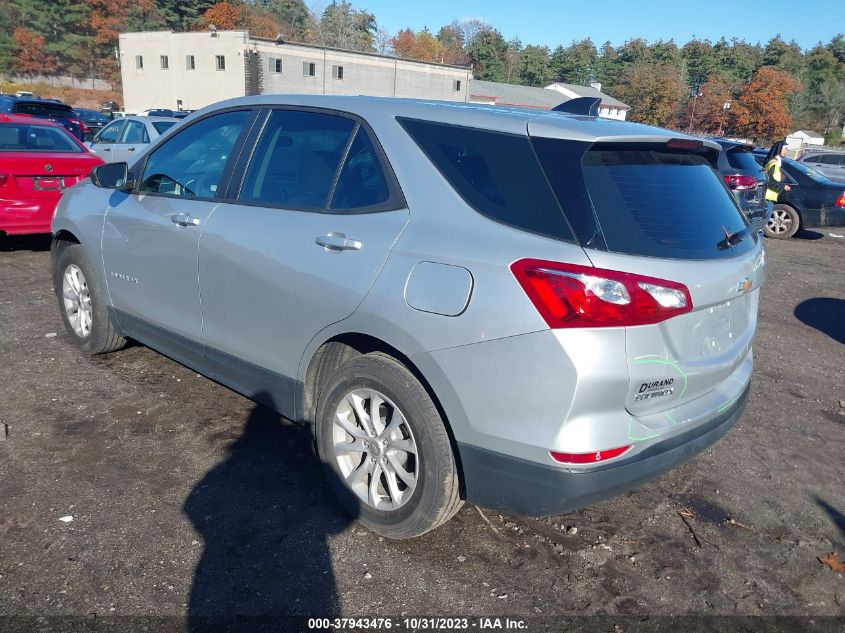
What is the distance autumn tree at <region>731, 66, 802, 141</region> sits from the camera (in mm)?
67000

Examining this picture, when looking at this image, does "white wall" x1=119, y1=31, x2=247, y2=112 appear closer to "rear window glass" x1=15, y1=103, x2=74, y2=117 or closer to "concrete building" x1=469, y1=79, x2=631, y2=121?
"concrete building" x1=469, y1=79, x2=631, y2=121

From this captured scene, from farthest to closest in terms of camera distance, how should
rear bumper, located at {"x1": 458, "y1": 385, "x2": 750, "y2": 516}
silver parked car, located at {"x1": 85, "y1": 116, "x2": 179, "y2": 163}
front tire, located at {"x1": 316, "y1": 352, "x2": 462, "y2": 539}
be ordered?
silver parked car, located at {"x1": 85, "y1": 116, "x2": 179, "y2": 163} < front tire, located at {"x1": 316, "y1": 352, "x2": 462, "y2": 539} < rear bumper, located at {"x1": 458, "y1": 385, "x2": 750, "y2": 516}

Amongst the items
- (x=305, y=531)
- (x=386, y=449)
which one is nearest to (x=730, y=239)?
(x=386, y=449)

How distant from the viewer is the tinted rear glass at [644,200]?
2.47m

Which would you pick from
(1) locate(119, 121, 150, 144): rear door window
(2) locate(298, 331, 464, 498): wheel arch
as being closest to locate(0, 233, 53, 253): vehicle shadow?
(1) locate(119, 121, 150, 144): rear door window

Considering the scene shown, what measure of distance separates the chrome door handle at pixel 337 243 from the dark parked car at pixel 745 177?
9.04 m

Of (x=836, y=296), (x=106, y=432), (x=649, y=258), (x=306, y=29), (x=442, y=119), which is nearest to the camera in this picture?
(x=649, y=258)

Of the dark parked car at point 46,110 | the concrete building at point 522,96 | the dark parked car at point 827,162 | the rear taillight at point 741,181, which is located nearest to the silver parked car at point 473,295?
the rear taillight at point 741,181

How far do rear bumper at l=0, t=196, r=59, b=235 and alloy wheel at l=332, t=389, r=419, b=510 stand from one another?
604cm

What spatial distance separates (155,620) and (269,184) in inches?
81.5

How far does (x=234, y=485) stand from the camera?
11.1ft

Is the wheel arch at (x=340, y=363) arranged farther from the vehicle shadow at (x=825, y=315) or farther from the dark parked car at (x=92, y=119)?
the dark parked car at (x=92, y=119)

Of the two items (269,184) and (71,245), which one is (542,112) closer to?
(269,184)

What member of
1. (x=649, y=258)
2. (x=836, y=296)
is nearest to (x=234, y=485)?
(x=649, y=258)
